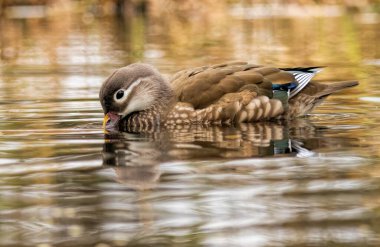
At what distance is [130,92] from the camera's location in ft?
34.5

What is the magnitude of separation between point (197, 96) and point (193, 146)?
150cm

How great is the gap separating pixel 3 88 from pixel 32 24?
44.6ft

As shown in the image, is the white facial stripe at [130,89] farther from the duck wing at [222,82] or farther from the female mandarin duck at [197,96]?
the duck wing at [222,82]

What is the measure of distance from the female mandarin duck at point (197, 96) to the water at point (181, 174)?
0.23 meters

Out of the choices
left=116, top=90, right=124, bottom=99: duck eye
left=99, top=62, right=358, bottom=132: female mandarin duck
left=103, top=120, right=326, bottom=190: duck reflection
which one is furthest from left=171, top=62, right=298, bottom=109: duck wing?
left=116, top=90, right=124, bottom=99: duck eye

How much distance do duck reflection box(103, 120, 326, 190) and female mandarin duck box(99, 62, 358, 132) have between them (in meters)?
0.17

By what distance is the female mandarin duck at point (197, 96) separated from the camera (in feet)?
34.4

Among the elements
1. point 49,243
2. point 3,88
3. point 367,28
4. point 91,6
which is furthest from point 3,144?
point 91,6

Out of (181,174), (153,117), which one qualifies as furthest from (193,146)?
(153,117)

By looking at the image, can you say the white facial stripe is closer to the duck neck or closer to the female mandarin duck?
the female mandarin duck

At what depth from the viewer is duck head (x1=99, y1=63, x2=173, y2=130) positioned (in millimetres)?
10430

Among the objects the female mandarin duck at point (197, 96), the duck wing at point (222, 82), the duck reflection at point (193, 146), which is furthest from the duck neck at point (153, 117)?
the duck reflection at point (193, 146)

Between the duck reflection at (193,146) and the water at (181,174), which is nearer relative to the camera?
the water at (181,174)

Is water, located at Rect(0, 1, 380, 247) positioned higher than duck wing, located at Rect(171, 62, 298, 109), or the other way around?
duck wing, located at Rect(171, 62, 298, 109)
